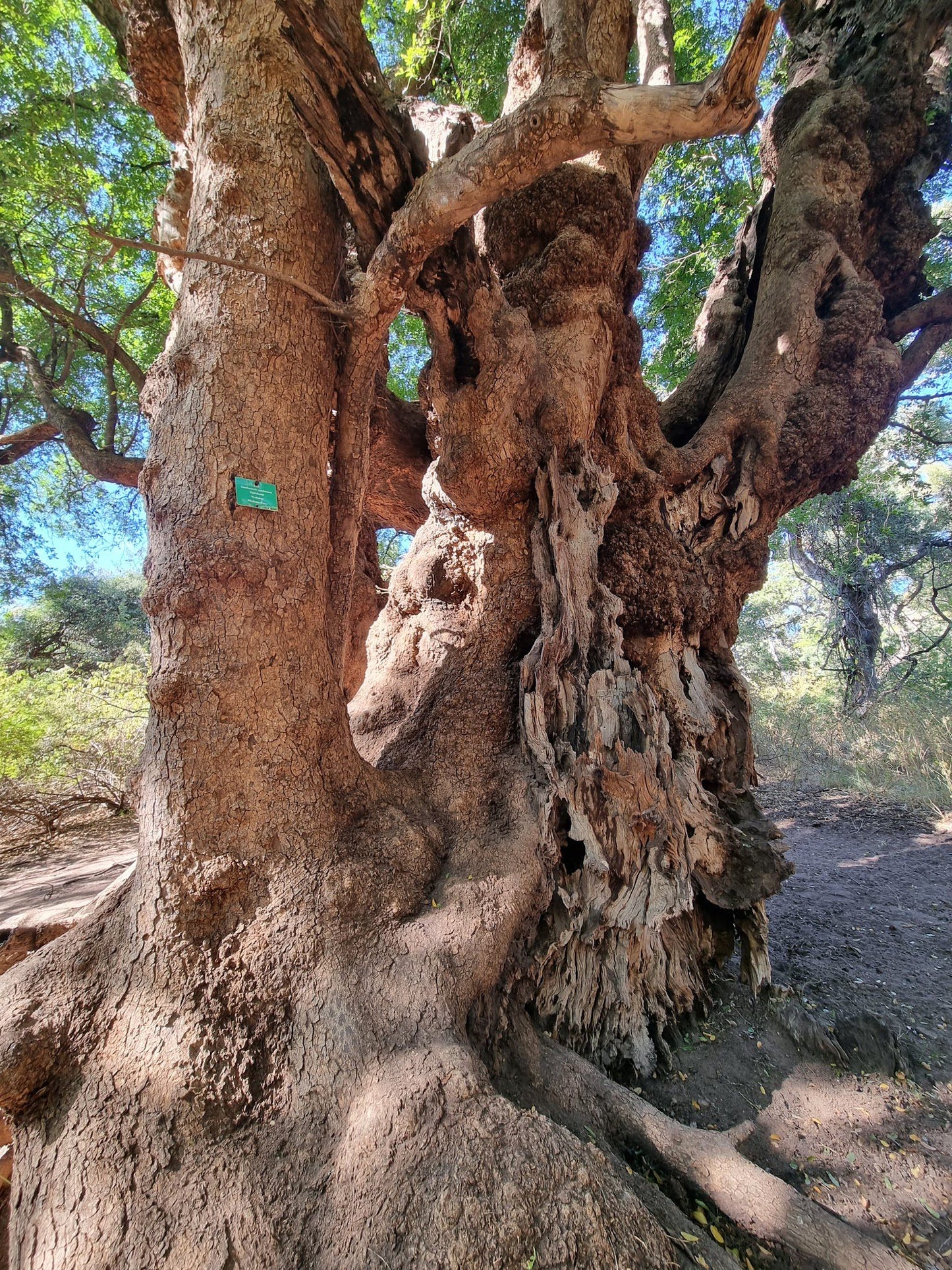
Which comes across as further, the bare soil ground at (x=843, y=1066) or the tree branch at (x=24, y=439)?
the tree branch at (x=24, y=439)

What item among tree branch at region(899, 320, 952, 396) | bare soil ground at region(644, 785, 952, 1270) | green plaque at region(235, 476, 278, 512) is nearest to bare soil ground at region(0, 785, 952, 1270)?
bare soil ground at region(644, 785, 952, 1270)

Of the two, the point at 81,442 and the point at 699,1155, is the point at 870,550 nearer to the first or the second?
the point at 699,1155

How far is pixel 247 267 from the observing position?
178 cm

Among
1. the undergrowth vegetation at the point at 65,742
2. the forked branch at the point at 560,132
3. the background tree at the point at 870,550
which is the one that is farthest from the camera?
the background tree at the point at 870,550

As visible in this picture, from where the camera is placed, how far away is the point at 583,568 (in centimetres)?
257

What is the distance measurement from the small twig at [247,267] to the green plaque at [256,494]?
62 cm

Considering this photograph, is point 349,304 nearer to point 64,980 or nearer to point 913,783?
point 64,980

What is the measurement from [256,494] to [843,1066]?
2.87 m

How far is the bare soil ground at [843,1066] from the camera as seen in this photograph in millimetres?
1568

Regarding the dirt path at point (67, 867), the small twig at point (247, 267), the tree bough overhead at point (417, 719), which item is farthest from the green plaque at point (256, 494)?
the dirt path at point (67, 867)

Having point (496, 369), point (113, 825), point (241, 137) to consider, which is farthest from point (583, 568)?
point (113, 825)

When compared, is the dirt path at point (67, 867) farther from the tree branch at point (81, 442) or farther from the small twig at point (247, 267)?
the tree branch at point (81, 442)

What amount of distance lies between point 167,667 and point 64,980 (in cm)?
85

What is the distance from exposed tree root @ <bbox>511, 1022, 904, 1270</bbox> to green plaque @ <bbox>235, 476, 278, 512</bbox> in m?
1.82
